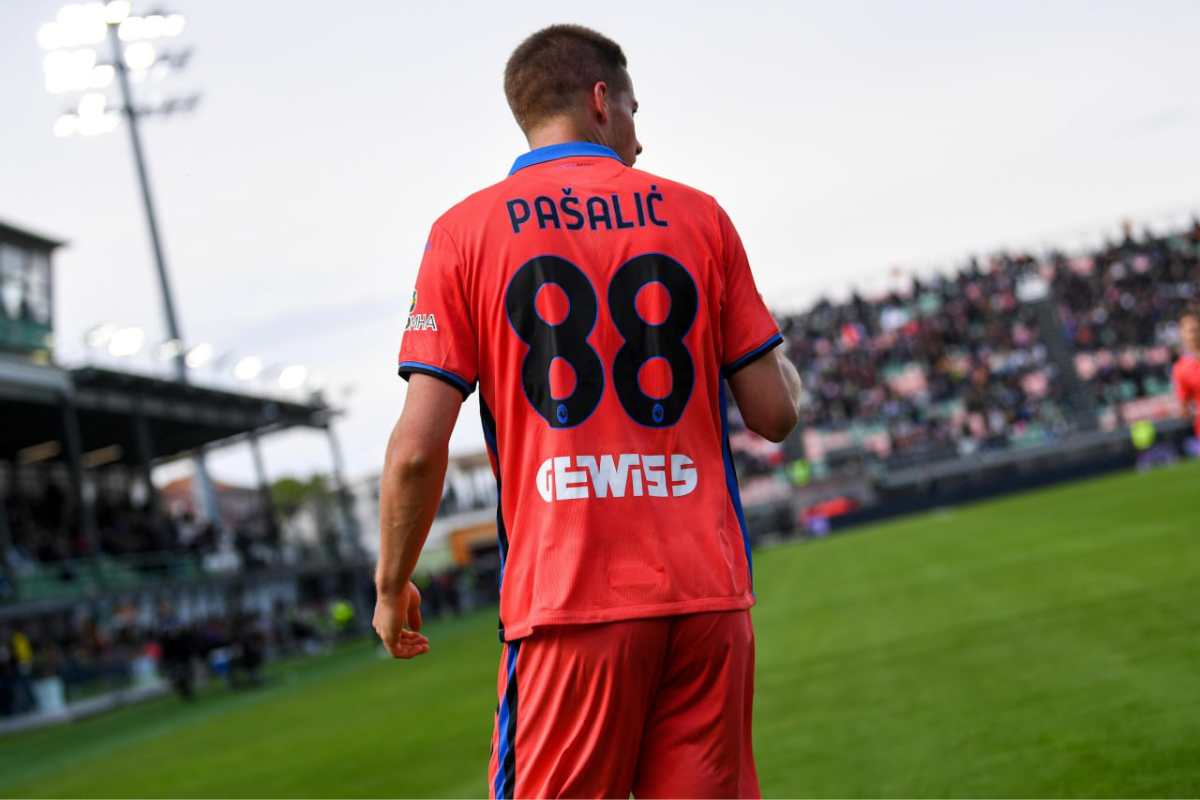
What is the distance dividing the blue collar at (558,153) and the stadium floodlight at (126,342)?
3444 centimetres

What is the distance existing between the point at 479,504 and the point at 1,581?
41173 millimetres

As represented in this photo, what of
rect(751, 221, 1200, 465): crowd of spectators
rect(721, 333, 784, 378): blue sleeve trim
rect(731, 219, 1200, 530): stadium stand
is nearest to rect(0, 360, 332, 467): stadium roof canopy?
rect(731, 219, 1200, 530): stadium stand

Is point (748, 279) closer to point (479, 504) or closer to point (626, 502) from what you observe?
point (626, 502)

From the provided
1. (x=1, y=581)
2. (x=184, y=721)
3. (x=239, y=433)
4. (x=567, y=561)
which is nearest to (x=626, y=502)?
(x=567, y=561)

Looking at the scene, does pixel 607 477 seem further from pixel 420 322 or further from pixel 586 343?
pixel 420 322

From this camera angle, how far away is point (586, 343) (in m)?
2.46

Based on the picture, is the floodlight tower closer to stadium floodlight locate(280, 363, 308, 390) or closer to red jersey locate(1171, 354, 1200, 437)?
stadium floodlight locate(280, 363, 308, 390)

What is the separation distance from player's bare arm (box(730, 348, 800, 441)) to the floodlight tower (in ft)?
115

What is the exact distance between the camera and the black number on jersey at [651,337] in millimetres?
2467

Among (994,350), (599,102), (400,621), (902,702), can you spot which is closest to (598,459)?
(400,621)

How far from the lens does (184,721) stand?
61.5ft

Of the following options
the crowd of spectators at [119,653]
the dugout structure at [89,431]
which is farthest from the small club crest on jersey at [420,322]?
the dugout structure at [89,431]

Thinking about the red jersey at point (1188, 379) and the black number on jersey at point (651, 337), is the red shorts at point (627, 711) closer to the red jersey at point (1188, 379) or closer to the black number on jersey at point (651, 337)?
the black number on jersey at point (651, 337)

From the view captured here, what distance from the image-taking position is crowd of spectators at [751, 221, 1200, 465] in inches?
1796
